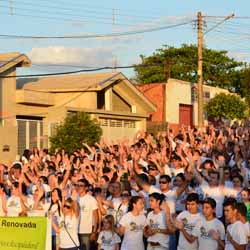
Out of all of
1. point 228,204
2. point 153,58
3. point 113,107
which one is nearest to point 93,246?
point 228,204

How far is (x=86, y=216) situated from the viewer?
1135 cm

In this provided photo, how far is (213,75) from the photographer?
192 ft

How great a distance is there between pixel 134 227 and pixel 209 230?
138cm

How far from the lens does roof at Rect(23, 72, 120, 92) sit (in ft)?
110

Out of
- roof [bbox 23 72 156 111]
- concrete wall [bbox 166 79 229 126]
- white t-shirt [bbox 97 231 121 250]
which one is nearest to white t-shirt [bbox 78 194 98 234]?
white t-shirt [bbox 97 231 121 250]

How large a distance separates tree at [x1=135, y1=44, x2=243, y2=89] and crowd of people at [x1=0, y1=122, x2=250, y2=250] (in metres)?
42.2

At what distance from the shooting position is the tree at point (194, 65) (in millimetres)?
57156

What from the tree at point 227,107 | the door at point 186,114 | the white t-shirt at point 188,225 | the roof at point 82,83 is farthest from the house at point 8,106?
the white t-shirt at point 188,225

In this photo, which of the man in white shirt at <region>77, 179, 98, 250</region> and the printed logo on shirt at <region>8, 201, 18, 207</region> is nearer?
the man in white shirt at <region>77, 179, 98, 250</region>

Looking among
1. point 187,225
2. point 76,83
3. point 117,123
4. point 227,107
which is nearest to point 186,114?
point 227,107

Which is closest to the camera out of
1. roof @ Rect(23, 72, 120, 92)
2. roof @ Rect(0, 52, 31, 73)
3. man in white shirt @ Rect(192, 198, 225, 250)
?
man in white shirt @ Rect(192, 198, 225, 250)

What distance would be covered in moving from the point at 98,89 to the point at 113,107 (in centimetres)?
260

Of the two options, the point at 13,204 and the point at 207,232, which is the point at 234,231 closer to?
the point at 207,232

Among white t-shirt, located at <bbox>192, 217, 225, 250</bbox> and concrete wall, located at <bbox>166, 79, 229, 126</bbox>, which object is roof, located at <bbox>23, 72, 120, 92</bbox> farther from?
white t-shirt, located at <bbox>192, 217, 225, 250</bbox>
